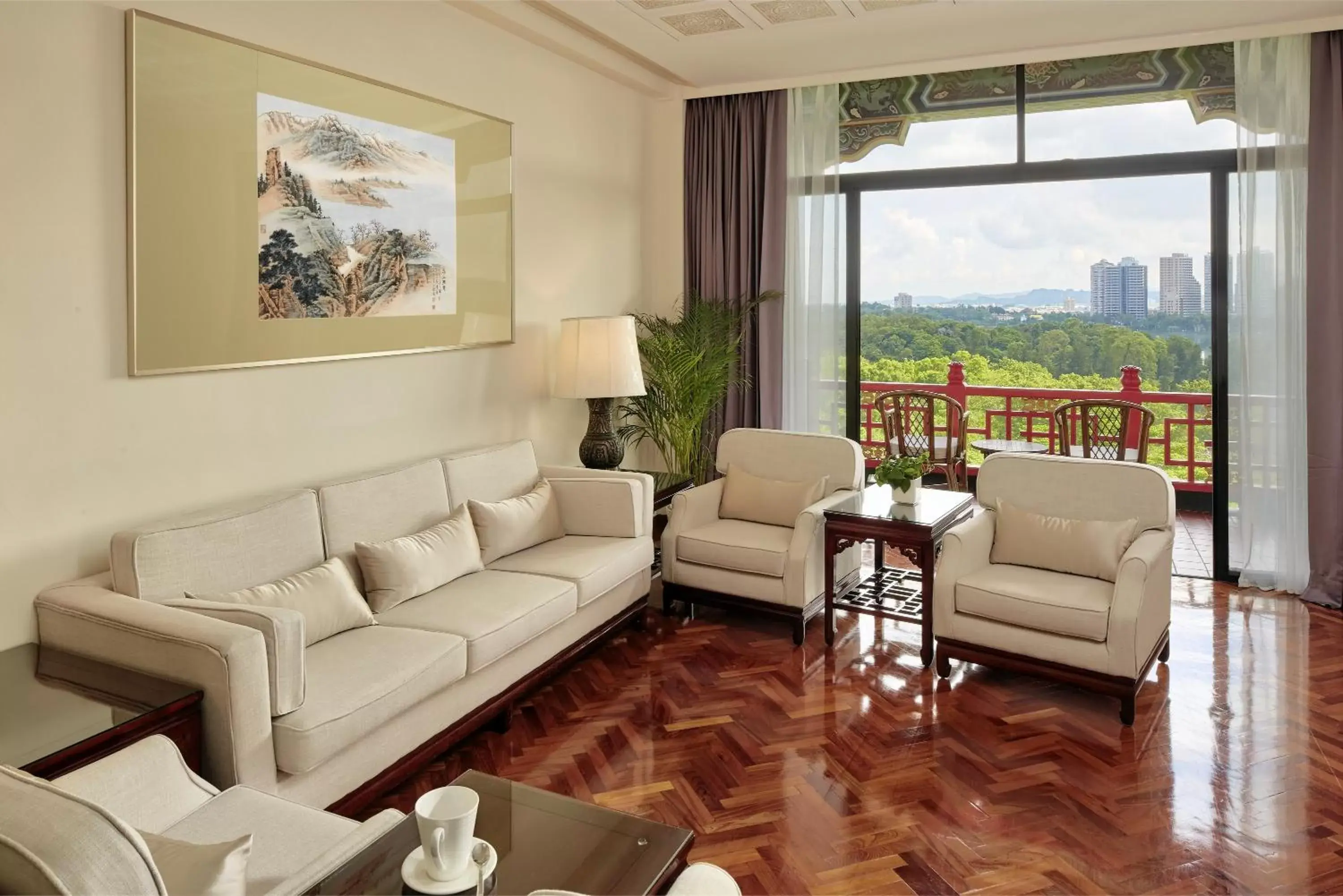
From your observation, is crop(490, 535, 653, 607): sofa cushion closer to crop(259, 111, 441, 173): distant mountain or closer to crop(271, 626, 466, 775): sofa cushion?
crop(271, 626, 466, 775): sofa cushion

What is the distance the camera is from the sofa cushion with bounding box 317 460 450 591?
3.40 m

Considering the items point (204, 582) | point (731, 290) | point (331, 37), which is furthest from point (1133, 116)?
point (204, 582)

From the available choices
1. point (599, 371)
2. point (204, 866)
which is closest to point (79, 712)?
point (204, 866)

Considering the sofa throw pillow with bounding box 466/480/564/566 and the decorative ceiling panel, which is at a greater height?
the decorative ceiling panel

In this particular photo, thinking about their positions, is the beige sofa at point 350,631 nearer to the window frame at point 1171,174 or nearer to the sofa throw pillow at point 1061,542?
the sofa throw pillow at point 1061,542

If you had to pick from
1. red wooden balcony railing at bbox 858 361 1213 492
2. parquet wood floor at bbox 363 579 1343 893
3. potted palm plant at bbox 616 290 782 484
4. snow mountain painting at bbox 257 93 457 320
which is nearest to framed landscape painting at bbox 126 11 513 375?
snow mountain painting at bbox 257 93 457 320

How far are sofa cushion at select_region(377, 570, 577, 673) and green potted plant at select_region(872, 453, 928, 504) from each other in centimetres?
150

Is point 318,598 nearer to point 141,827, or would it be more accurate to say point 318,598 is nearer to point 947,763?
point 141,827

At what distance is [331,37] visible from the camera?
363 cm

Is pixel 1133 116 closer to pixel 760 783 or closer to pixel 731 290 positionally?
pixel 731 290

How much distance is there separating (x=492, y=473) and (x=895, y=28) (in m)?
2.86

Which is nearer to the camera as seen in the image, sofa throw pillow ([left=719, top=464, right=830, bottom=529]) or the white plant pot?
the white plant pot

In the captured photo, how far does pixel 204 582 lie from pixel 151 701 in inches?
22.3

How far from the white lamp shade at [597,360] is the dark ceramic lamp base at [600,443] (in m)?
0.15
